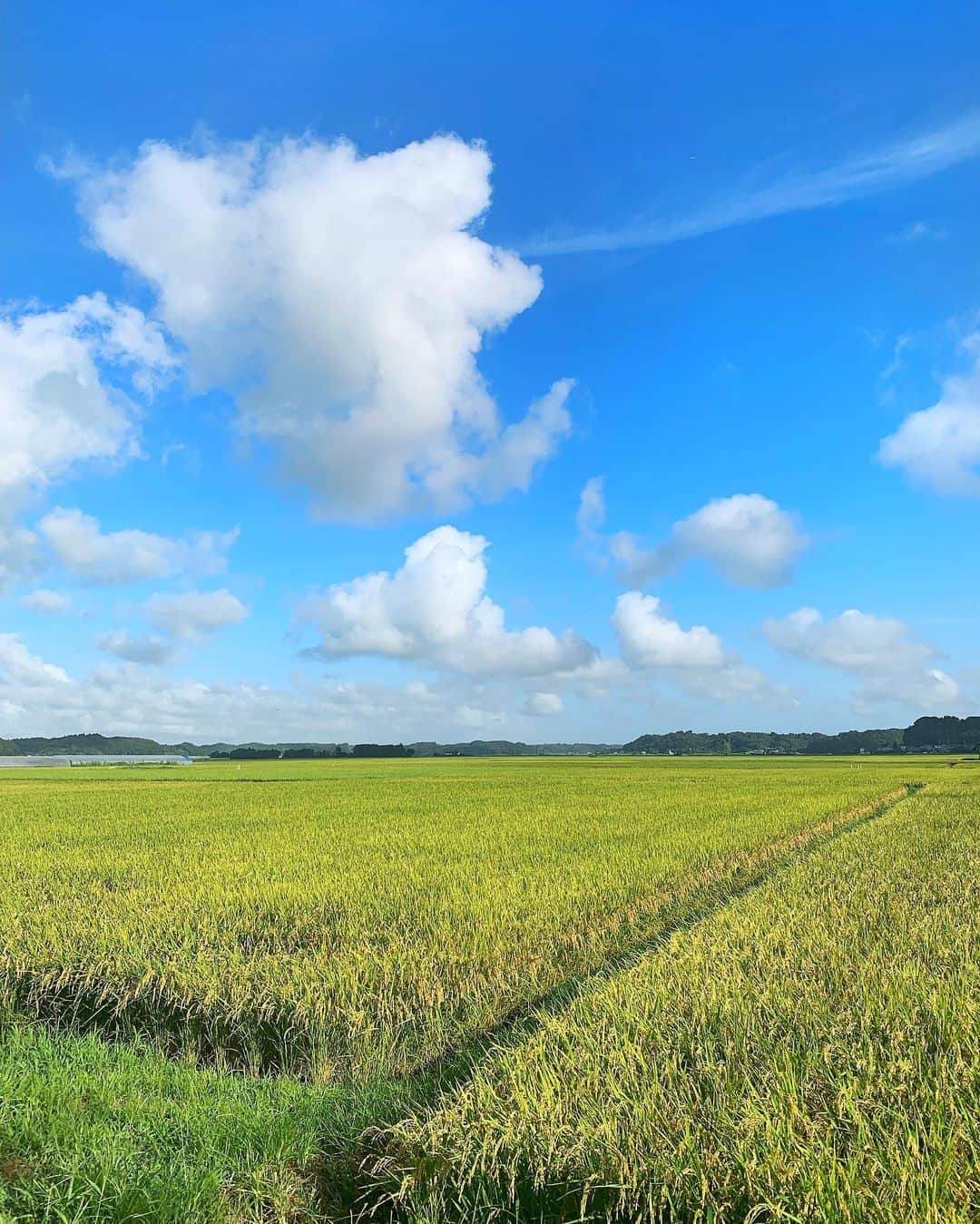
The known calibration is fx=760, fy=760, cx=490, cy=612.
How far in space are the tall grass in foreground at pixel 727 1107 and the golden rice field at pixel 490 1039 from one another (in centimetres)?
2

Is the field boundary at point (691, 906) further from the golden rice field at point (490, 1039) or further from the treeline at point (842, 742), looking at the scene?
the treeline at point (842, 742)

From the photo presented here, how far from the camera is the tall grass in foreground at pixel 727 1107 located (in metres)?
2.99

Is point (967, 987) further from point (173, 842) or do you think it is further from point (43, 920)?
point (173, 842)

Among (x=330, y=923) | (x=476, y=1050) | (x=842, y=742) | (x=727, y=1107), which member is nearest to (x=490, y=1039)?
(x=476, y=1050)

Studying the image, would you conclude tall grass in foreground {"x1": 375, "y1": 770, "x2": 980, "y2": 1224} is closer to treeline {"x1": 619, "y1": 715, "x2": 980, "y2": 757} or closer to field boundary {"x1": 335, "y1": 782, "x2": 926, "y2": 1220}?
field boundary {"x1": 335, "y1": 782, "x2": 926, "y2": 1220}

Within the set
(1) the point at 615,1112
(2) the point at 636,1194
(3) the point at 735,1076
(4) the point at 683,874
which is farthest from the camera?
(4) the point at 683,874

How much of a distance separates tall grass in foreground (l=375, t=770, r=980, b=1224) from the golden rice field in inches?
0.7

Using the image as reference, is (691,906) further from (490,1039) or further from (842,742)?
(842,742)

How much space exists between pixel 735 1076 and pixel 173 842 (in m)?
13.2

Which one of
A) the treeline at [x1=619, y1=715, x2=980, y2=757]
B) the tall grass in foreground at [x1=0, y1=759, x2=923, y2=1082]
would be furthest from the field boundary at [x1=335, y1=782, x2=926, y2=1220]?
the treeline at [x1=619, y1=715, x2=980, y2=757]

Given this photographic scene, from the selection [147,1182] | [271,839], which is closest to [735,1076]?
[147,1182]

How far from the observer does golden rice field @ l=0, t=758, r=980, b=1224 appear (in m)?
3.25

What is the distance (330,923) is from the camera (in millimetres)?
8156

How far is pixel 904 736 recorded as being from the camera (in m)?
150
